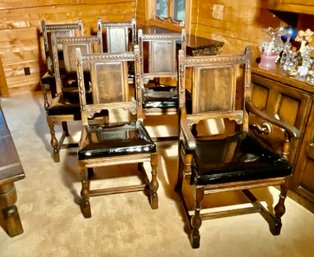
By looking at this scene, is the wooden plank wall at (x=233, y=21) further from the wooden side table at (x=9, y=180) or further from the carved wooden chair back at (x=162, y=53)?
the wooden side table at (x=9, y=180)

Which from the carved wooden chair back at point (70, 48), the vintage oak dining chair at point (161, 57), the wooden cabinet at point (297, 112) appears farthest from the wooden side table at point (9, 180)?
the wooden cabinet at point (297, 112)

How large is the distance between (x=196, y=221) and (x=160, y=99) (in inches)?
45.8

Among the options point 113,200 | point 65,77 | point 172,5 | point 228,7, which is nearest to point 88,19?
point 172,5

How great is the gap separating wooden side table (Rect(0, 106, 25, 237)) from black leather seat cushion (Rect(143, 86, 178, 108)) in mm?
1091

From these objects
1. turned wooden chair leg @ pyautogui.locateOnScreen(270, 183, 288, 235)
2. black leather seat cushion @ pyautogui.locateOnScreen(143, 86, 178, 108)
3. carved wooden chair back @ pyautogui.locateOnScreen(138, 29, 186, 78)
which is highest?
carved wooden chair back @ pyautogui.locateOnScreen(138, 29, 186, 78)

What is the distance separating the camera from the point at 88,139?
1998 mm

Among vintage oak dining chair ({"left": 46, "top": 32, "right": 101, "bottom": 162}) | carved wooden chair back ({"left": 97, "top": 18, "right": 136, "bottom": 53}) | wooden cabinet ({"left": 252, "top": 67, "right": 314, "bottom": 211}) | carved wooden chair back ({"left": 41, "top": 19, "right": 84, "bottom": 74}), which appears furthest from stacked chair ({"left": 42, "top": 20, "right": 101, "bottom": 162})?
wooden cabinet ({"left": 252, "top": 67, "right": 314, "bottom": 211})

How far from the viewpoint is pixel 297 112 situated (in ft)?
6.47

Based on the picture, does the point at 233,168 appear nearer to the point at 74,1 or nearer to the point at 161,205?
the point at 161,205

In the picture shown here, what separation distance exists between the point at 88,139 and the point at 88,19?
291cm

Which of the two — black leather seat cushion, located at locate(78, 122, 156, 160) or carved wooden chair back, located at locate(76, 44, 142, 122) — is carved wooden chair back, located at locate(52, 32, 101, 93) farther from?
black leather seat cushion, located at locate(78, 122, 156, 160)

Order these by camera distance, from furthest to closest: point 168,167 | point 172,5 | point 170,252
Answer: point 172,5
point 168,167
point 170,252

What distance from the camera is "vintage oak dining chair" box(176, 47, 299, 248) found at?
64.9 inches

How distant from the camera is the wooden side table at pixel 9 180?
1.64 metres
